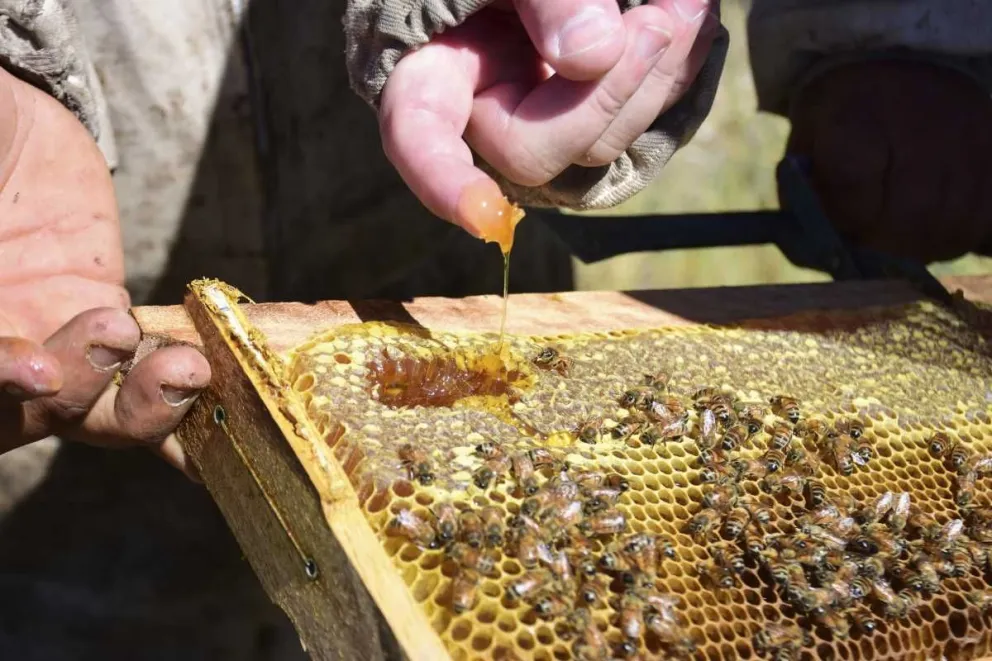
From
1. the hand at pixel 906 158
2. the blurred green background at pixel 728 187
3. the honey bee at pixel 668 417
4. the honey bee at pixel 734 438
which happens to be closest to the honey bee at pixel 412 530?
the honey bee at pixel 668 417

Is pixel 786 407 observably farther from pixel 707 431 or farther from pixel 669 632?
pixel 669 632

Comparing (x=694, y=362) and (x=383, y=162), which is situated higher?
(x=383, y=162)

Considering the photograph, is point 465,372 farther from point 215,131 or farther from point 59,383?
point 215,131

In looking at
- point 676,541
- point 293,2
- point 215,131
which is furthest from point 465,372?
point 293,2

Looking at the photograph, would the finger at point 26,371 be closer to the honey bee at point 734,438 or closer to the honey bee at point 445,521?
the honey bee at point 445,521

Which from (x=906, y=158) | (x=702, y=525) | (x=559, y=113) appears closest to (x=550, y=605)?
(x=702, y=525)

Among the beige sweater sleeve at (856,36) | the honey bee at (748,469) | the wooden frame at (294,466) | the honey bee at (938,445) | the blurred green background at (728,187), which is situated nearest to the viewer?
the wooden frame at (294,466)

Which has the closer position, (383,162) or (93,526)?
(93,526)
